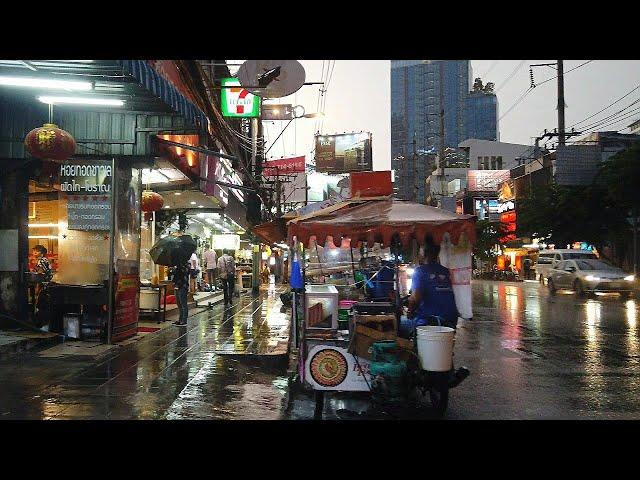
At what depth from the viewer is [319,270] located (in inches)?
443

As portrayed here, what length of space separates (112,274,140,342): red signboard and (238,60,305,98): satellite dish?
4.65 metres

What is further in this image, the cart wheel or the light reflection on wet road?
the light reflection on wet road

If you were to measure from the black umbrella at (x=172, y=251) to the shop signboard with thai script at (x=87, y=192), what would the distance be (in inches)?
91.5

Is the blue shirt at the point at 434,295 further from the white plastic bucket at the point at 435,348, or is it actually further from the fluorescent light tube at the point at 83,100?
the fluorescent light tube at the point at 83,100

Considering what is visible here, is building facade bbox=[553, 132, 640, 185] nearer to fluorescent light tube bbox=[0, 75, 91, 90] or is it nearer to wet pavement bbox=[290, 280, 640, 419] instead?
wet pavement bbox=[290, 280, 640, 419]

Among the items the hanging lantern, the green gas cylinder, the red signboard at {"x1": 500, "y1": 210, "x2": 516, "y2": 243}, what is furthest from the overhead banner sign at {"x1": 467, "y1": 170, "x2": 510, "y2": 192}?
the green gas cylinder

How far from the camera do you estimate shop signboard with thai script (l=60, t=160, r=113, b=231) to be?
1120cm

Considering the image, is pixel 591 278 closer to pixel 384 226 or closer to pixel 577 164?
pixel 577 164

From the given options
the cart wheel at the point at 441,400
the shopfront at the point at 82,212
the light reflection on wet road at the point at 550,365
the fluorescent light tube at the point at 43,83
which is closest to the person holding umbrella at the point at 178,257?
the shopfront at the point at 82,212

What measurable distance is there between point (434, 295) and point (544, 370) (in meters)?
3.34

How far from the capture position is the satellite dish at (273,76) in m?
9.80

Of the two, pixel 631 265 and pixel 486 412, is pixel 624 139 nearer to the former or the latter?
pixel 631 265

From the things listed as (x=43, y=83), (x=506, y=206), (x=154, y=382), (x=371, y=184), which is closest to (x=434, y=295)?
(x=371, y=184)
